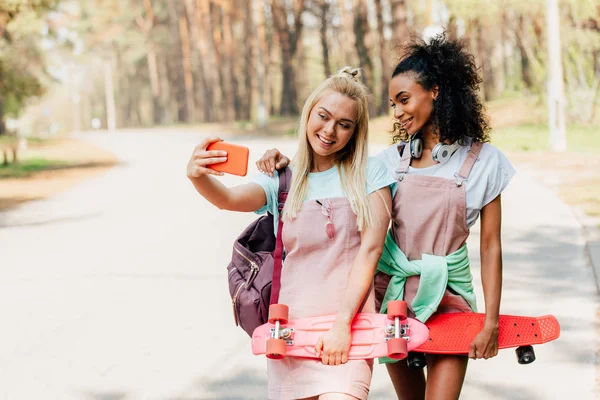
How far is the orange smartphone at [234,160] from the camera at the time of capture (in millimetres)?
2838

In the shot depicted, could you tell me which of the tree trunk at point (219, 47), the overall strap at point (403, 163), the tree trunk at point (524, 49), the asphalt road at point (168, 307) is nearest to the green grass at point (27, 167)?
the asphalt road at point (168, 307)

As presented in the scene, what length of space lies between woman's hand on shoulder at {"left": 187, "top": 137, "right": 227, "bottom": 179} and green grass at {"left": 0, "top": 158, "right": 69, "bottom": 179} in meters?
21.0

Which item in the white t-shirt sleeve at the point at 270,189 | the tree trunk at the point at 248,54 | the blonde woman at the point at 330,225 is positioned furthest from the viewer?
the tree trunk at the point at 248,54

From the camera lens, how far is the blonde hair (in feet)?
10.3

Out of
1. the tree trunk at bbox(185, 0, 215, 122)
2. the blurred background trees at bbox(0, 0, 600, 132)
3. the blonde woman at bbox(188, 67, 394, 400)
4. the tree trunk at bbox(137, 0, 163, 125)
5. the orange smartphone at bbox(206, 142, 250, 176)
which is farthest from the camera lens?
the tree trunk at bbox(137, 0, 163, 125)

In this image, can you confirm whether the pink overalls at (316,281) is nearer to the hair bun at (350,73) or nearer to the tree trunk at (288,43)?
the hair bun at (350,73)

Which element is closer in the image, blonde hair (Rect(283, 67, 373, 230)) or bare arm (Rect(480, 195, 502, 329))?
blonde hair (Rect(283, 67, 373, 230))

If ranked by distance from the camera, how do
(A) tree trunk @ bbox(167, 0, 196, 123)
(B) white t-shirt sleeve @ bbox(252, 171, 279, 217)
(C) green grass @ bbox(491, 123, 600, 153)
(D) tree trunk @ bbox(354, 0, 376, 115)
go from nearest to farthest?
(B) white t-shirt sleeve @ bbox(252, 171, 279, 217) < (C) green grass @ bbox(491, 123, 600, 153) < (D) tree trunk @ bbox(354, 0, 376, 115) < (A) tree trunk @ bbox(167, 0, 196, 123)

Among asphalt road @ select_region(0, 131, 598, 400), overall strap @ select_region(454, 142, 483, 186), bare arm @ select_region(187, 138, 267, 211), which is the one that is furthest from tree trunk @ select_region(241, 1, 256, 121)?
bare arm @ select_region(187, 138, 267, 211)

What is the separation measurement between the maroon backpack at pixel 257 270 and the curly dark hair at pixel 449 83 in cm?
56

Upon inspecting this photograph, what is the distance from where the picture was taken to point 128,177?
20.1 metres

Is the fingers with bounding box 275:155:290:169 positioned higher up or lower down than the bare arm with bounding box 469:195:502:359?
higher up

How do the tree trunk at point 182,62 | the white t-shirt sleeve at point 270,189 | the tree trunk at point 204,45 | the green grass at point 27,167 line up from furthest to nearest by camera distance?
1. the tree trunk at point 182,62
2. the tree trunk at point 204,45
3. the green grass at point 27,167
4. the white t-shirt sleeve at point 270,189

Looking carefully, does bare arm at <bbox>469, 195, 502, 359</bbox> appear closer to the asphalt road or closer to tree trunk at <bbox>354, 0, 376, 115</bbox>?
the asphalt road
